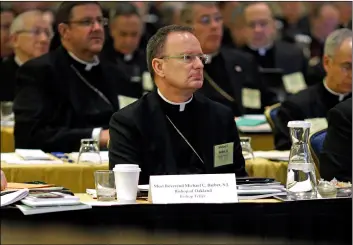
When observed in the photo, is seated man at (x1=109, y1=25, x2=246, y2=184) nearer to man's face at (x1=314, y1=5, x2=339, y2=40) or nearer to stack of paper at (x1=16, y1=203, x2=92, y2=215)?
stack of paper at (x1=16, y1=203, x2=92, y2=215)

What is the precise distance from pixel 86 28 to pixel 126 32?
152 inches

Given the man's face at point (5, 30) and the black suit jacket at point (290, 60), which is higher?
the man's face at point (5, 30)

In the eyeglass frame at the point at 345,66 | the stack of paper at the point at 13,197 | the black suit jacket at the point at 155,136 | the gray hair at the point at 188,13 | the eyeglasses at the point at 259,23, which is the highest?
the eyeglasses at the point at 259,23

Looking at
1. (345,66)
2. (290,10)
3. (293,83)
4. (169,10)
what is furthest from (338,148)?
(290,10)

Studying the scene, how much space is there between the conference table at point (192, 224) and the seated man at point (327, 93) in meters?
2.25

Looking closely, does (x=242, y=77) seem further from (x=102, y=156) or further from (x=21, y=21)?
(x=102, y=156)

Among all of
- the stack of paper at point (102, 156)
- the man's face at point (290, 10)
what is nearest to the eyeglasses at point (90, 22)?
the stack of paper at point (102, 156)

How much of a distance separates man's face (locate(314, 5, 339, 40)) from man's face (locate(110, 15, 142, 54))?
12.0 feet

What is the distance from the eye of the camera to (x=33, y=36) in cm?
847

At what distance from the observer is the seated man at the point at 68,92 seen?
6398 millimetres

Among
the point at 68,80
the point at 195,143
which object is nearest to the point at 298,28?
the point at 68,80

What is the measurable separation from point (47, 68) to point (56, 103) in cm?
25

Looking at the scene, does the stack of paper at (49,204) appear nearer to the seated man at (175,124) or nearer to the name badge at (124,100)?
the seated man at (175,124)

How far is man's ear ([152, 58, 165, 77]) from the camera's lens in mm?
4557
